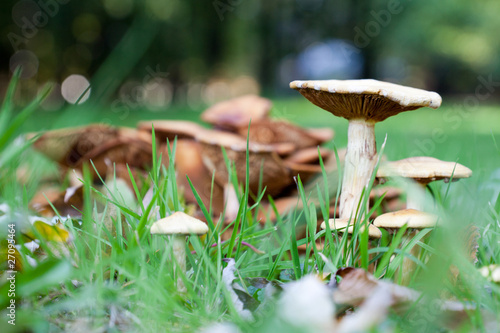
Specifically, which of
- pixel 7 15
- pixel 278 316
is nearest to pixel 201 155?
pixel 278 316

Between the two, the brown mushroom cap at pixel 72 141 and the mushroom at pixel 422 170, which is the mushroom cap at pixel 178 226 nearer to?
the mushroom at pixel 422 170

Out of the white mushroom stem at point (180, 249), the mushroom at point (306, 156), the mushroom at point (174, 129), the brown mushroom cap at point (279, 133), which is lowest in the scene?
the white mushroom stem at point (180, 249)

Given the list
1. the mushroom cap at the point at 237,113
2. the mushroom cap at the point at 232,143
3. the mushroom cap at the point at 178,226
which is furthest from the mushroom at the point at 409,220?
the mushroom cap at the point at 237,113

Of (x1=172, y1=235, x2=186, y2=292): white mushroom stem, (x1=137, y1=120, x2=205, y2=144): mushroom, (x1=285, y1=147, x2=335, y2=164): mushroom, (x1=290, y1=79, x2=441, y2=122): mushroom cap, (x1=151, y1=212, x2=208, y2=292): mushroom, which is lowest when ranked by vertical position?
(x1=172, y1=235, x2=186, y2=292): white mushroom stem

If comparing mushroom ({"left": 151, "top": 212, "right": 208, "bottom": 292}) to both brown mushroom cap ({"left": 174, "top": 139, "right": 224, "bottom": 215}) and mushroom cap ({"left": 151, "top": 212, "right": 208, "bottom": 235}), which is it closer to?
mushroom cap ({"left": 151, "top": 212, "right": 208, "bottom": 235})

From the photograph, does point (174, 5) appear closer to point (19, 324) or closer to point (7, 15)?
point (7, 15)

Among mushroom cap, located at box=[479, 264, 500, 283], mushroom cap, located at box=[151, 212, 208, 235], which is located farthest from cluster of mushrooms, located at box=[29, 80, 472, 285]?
mushroom cap, located at box=[479, 264, 500, 283]
